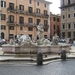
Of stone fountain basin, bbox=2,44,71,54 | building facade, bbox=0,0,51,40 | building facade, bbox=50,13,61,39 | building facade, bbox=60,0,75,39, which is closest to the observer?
stone fountain basin, bbox=2,44,71,54

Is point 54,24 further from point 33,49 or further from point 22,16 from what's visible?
point 33,49

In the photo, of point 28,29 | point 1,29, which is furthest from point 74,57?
point 28,29

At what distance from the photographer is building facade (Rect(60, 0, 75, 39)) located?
211 feet

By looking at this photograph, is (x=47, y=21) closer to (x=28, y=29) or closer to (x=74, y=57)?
(x=28, y=29)

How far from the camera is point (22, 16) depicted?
58156 mm

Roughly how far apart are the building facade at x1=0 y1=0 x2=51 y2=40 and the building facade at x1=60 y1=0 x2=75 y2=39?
231 inches

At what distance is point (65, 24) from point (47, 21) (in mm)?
6094

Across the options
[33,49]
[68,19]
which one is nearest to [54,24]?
[68,19]

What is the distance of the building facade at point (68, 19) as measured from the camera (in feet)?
211

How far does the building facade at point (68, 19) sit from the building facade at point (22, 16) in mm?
5869

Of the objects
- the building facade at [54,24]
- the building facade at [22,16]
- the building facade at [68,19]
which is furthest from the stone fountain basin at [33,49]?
the building facade at [54,24]

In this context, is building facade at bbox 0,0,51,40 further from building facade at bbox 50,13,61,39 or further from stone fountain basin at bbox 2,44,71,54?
stone fountain basin at bbox 2,44,71,54

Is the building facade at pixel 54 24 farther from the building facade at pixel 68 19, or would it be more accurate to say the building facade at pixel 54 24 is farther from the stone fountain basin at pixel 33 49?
the stone fountain basin at pixel 33 49

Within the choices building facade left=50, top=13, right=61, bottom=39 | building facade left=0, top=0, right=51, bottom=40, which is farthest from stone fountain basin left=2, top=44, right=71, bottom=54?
building facade left=50, top=13, right=61, bottom=39
